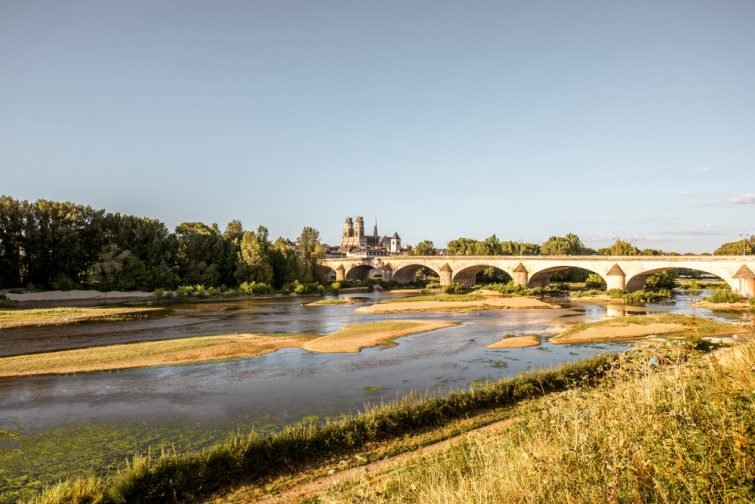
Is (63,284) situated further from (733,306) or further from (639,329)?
(733,306)

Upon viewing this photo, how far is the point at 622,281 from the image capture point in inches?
2579

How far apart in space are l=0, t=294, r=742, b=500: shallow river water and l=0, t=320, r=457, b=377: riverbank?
123cm

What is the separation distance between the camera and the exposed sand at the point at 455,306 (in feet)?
187

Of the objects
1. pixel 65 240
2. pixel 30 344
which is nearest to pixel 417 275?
pixel 65 240

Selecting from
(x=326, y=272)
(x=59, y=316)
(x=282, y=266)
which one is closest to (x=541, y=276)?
(x=282, y=266)

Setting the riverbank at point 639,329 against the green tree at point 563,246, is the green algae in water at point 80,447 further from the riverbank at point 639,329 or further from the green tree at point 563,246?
the green tree at point 563,246

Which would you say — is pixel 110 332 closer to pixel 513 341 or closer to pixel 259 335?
pixel 259 335

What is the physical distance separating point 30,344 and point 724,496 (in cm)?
3802

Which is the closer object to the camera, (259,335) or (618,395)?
(618,395)

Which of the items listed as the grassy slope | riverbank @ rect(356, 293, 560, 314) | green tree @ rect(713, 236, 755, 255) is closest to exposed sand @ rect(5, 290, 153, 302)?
riverbank @ rect(356, 293, 560, 314)

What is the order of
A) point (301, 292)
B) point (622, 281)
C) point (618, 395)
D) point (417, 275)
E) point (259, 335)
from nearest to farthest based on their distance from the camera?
point (618, 395) → point (259, 335) → point (622, 281) → point (301, 292) → point (417, 275)

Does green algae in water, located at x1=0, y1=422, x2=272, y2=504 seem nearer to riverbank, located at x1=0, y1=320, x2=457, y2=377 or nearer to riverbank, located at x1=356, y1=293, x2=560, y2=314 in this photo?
riverbank, located at x1=0, y1=320, x2=457, y2=377

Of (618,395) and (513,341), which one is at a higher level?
(618,395)

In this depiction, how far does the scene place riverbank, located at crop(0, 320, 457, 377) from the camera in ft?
83.1
